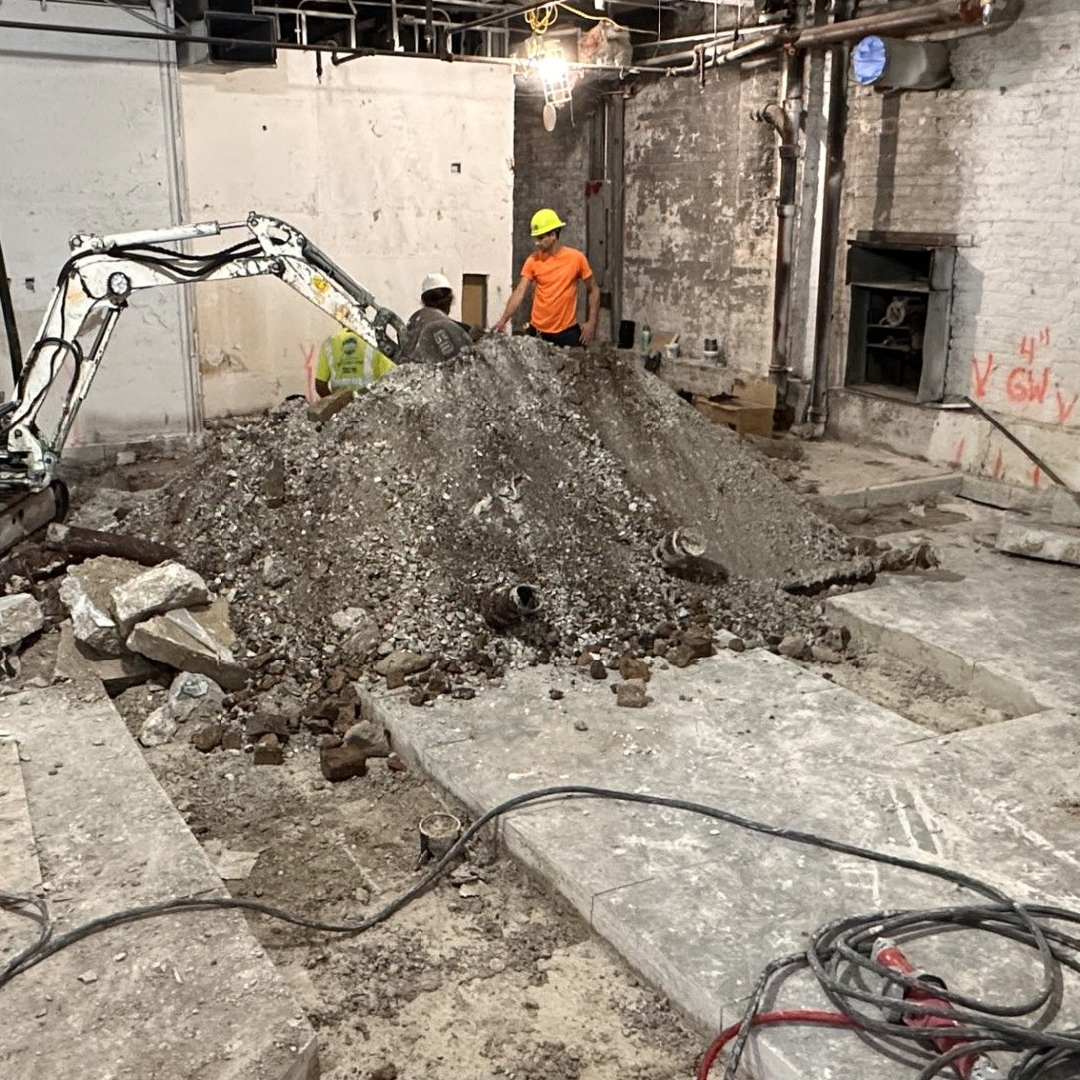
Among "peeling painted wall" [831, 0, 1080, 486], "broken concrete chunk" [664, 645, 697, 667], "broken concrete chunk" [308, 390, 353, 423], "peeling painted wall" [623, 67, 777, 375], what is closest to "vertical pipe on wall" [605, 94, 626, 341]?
"peeling painted wall" [623, 67, 777, 375]

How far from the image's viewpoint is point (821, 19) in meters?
9.97

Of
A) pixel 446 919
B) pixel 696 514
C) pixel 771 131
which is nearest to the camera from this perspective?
pixel 446 919

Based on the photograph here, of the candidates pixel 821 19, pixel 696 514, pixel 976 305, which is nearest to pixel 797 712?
pixel 696 514

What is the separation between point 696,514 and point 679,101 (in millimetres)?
7405

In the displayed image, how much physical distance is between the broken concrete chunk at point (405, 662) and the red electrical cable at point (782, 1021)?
2624 millimetres

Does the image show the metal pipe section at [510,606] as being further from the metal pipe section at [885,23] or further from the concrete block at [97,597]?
the metal pipe section at [885,23]

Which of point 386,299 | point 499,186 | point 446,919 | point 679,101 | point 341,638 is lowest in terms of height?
point 446,919

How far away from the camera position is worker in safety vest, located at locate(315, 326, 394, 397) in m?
8.63

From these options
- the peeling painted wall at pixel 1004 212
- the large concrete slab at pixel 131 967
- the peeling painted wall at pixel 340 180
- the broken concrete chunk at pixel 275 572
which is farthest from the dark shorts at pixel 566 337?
the large concrete slab at pixel 131 967

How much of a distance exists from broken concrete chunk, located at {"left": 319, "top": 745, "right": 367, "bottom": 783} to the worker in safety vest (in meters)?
4.37

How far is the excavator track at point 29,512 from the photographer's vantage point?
686 centimetres

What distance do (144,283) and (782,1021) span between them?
563 cm

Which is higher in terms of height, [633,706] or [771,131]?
[771,131]

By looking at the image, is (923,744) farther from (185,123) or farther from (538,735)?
(185,123)
